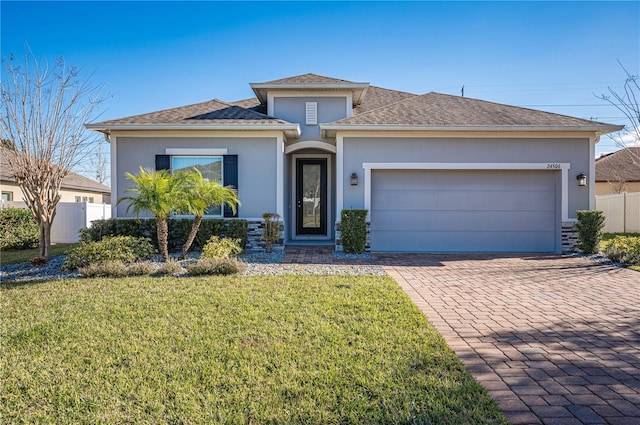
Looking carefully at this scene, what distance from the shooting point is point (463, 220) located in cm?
1021

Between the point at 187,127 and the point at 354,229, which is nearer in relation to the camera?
the point at 354,229

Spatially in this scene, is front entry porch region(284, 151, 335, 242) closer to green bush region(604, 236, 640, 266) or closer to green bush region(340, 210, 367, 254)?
green bush region(340, 210, 367, 254)

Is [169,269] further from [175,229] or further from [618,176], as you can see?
[618,176]

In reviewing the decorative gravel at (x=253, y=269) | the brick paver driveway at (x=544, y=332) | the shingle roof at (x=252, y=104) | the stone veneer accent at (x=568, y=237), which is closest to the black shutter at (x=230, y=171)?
the decorative gravel at (x=253, y=269)

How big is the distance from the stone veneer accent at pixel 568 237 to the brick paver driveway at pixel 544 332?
6.04 ft

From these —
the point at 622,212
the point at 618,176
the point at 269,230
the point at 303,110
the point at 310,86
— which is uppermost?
the point at 310,86

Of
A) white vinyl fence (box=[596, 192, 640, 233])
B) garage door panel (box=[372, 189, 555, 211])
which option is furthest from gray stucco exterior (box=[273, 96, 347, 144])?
white vinyl fence (box=[596, 192, 640, 233])

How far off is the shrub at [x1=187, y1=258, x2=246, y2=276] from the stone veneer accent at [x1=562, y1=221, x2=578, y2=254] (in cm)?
878

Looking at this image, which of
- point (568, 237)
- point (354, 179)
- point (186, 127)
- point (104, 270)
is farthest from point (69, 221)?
point (568, 237)

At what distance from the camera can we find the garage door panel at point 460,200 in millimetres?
10125

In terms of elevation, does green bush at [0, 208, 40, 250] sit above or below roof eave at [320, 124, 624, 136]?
below

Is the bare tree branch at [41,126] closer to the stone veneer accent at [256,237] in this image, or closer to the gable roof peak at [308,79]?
the stone veneer accent at [256,237]

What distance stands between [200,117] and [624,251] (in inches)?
451

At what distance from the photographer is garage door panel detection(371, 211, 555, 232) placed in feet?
33.2
